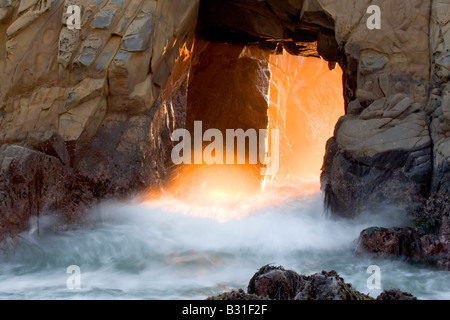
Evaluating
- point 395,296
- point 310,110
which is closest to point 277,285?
point 395,296

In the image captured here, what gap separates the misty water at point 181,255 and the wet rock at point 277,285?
26.2 inches

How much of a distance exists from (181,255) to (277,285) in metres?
2.35

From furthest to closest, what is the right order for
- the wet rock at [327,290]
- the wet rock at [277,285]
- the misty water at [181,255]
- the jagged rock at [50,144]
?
the jagged rock at [50,144]
the misty water at [181,255]
the wet rock at [277,285]
the wet rock at [327,290]

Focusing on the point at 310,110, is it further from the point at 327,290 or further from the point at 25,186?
the point at 327,290

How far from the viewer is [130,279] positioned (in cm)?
489

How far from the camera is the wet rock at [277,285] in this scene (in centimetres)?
368

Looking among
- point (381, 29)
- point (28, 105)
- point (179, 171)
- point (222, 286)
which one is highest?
point (381, 29)

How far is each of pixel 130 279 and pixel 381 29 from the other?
4893 mm

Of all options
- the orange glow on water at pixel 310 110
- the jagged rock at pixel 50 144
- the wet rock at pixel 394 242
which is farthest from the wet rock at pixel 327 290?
the orange glow on water at pixel 310 110

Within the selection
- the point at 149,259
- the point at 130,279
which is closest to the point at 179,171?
the point at 149,259

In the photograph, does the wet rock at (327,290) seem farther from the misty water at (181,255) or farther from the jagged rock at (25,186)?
the jagged rock at (25,186)

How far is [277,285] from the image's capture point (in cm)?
371

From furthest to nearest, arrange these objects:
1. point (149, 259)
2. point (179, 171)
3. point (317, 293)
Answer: point (179, 171), point (149, 259), point (317, 293)
